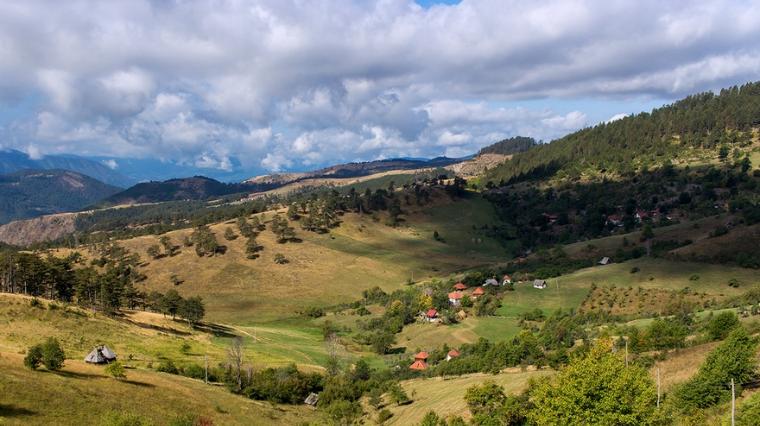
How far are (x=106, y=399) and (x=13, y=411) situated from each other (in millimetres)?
9897

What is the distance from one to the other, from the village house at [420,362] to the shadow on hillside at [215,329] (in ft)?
132

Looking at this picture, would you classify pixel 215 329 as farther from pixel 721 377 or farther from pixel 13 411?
pixel 721 377

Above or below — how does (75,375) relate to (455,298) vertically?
above

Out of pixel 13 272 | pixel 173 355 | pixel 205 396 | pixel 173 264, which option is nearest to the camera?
pixel 205 396

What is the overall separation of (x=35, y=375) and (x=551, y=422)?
51.0 metres

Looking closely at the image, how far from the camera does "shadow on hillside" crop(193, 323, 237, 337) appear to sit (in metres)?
116

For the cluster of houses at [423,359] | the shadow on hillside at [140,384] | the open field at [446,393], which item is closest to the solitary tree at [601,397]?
the open field at [446,393]

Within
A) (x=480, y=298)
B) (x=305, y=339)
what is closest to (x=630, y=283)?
(x=480, y=298)

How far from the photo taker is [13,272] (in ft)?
381

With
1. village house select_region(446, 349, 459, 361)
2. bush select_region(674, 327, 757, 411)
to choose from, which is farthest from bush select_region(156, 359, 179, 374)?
bush select_region(674, 327, 757, 411)

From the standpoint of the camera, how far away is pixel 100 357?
6994 centimetres

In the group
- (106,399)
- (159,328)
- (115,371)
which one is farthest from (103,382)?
(159,328)

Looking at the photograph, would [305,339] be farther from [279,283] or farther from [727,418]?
[727,418]

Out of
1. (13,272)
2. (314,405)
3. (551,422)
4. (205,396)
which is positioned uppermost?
(13,272)
